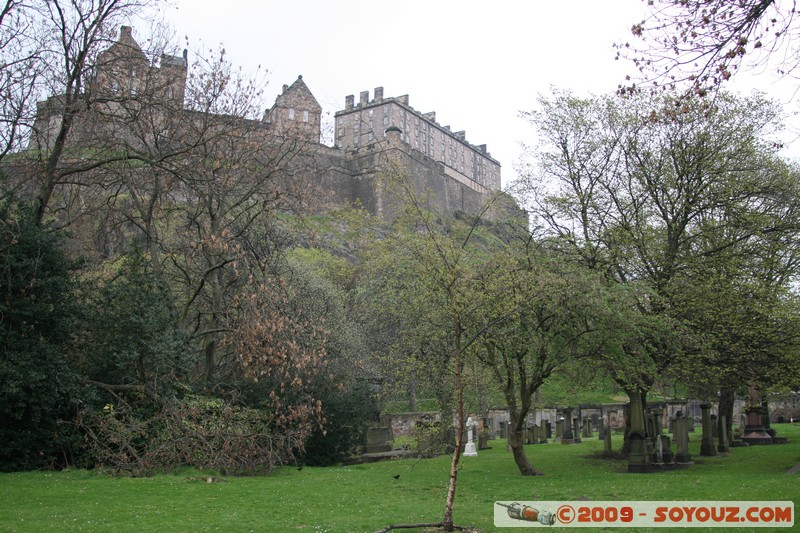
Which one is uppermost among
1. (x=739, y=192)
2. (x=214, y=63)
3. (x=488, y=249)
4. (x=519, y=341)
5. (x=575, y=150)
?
(x=214, y=63)

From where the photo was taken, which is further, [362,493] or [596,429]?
[596,429]

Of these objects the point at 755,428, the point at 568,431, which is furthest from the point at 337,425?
the point at 755,428

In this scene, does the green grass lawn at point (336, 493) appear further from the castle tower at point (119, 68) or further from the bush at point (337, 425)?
the castle tower at point (119, 68)

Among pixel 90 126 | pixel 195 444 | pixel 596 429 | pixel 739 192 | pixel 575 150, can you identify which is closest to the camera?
pixel 195 444

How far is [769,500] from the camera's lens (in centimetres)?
982

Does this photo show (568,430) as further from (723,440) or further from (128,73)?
(128,73)

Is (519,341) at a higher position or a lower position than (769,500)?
higher

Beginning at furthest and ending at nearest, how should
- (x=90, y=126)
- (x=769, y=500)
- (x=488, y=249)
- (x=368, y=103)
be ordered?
(x=368, y=103) → (x=488, y=249) → (x=90, y=126) → (x=769, y=500)

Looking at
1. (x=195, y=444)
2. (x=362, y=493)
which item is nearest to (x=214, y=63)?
(x=195, y=444)

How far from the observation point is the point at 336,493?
1179cm

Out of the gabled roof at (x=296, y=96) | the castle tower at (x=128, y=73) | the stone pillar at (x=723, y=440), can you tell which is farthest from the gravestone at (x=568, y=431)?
the gabled roof at (x=296, y=96)

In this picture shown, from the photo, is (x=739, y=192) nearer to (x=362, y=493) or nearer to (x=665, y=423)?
(x=362, y=493)

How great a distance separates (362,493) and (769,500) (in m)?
6.34

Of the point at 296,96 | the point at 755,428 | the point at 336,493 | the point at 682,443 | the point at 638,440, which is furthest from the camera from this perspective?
the point at 296,96
